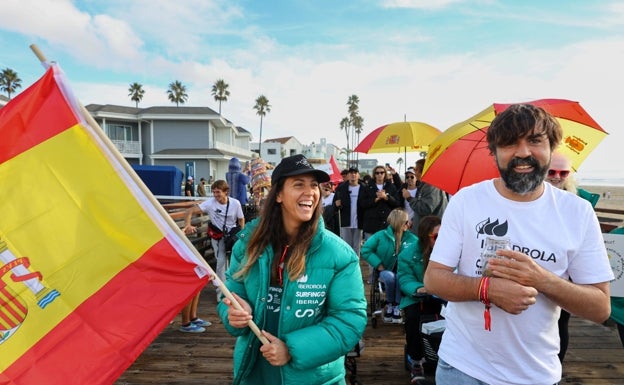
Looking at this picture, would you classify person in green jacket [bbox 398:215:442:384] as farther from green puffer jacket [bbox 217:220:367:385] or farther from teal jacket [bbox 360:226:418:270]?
green puffer jacket [bbox 217:220:367:385]

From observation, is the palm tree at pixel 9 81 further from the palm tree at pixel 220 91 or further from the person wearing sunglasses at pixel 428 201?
the person wearing sunglasses at pixel 428 201

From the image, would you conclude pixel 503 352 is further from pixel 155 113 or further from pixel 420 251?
pixel 155 113

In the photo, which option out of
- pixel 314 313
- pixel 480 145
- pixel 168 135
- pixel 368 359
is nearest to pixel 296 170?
pixel 314 313

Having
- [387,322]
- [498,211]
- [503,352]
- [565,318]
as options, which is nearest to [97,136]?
[498,211]

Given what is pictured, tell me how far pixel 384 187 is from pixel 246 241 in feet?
19.9

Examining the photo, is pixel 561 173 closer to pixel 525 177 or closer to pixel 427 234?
pixel 427 234

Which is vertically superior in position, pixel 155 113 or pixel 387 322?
pixel 155 113

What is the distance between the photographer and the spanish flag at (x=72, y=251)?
1.70 m

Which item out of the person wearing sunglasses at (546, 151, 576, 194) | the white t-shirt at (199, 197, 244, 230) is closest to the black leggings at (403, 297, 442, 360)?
the person wearing sunglasses at (546, 151, 576, 194)

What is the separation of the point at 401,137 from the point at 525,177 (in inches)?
241

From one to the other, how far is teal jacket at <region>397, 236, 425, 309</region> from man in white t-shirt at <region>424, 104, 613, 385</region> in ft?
8.50

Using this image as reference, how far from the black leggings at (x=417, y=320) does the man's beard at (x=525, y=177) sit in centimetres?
276

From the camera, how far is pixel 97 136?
1.81 metres

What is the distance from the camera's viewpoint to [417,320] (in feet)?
13.4
